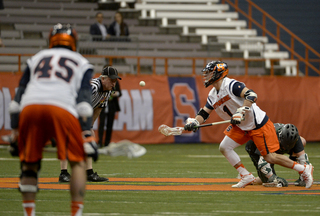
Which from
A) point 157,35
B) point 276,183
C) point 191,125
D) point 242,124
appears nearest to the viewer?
point 242,124

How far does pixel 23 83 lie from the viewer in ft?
16.2

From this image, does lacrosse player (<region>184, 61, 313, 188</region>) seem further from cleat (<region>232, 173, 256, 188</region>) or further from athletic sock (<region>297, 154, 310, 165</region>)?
athletic sock (<region>297, 154, 310, 165</region>)

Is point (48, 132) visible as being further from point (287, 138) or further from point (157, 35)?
point (157, 35)

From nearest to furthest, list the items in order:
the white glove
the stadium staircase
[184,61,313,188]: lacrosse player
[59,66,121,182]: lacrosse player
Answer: the white glove
[184,61,313,188]: lacrosse player
[59,66,121,182]: lacrosse player
the stadium staircase

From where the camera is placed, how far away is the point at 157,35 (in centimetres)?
2184

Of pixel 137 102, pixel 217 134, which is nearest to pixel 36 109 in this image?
pixel 137 102

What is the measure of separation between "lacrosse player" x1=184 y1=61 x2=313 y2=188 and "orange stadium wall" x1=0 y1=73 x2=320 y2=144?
30.4ft

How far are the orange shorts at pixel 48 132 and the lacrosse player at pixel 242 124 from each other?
3345 mm

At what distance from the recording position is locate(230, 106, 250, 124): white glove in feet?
24.4

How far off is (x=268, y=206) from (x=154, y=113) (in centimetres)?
1161

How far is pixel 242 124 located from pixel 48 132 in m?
3.92

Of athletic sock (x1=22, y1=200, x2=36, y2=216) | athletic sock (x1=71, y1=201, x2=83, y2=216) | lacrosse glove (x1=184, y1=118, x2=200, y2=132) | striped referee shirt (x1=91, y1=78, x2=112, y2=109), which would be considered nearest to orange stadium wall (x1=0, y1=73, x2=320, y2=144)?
striped referee shirt (x1=91, y1=78, x2=112, y2=109)

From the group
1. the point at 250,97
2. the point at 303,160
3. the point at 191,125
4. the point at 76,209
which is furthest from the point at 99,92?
the point at 76,209

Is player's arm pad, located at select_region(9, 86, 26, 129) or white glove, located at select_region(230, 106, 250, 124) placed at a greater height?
player's arm pad, located at select_region(9, 86, 26, 129)
